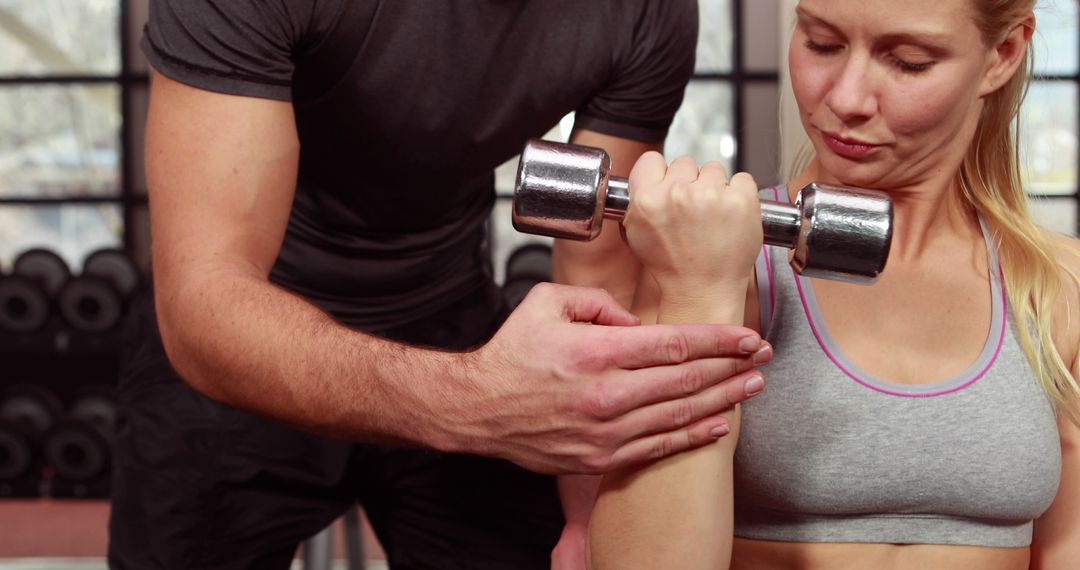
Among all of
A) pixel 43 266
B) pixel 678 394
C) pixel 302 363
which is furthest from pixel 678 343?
pixel 43 266

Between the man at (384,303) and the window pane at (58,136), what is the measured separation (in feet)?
13.7

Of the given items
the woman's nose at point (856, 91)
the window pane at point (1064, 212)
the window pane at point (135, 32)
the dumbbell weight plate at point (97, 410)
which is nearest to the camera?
the woman's nose at point (856, 91)

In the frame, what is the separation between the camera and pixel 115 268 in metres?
4.13

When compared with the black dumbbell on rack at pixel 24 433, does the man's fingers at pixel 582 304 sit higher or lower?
higher

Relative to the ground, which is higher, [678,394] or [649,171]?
[649,171]

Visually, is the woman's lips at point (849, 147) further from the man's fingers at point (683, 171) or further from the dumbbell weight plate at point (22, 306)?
the dumbbell weight plate at point (22, 306)

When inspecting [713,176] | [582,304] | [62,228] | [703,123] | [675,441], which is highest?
[703,123]

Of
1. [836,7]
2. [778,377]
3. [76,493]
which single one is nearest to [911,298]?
[778,377]

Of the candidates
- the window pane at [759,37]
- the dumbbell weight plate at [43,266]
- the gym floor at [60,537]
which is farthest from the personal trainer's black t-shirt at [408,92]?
the window pane at [759,37]

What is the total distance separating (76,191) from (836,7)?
5045 millimetres

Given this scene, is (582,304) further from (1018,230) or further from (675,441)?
(1018,230)

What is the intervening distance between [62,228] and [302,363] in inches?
189

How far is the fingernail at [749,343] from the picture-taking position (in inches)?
34.7

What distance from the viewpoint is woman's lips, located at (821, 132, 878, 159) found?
3.30 ft
